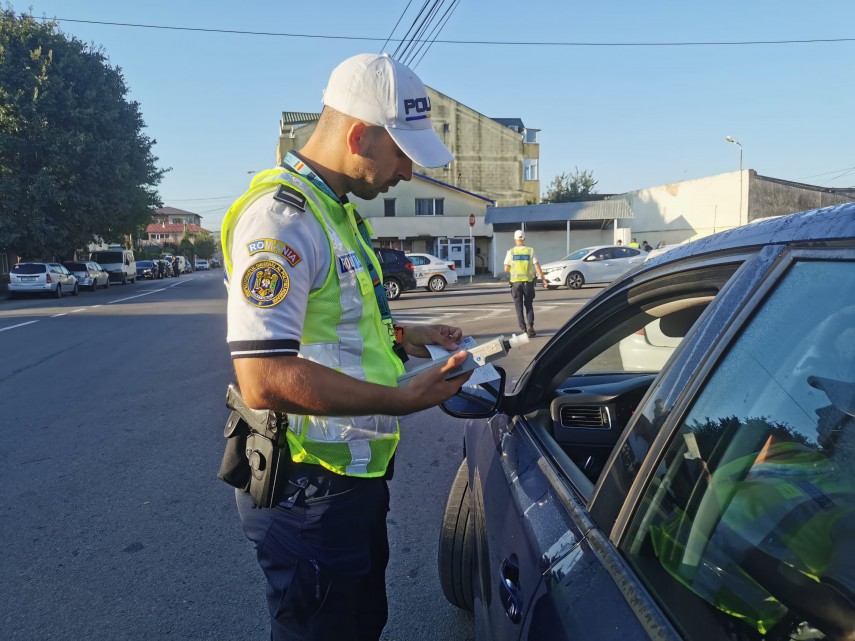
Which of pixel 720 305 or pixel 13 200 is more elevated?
pixel 13 200

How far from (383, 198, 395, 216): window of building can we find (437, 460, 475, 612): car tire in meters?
36.7

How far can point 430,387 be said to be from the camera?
149 cm

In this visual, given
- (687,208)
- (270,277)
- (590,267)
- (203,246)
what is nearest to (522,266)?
(270,277)

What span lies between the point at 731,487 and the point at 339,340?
0.92m

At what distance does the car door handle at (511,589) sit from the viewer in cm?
145

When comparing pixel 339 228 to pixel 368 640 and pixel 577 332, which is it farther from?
pixel 368 640

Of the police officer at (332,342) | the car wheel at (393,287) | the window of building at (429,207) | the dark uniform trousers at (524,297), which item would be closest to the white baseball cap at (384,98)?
the police officer at (332,342)

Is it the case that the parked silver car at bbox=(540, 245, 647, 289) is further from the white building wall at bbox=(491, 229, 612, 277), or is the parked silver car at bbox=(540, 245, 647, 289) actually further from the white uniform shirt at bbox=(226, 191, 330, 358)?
the white uniform shirt at bbox=(226, 191, 330, 358)

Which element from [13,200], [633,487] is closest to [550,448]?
[633,487]

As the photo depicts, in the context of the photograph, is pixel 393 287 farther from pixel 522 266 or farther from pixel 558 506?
pixel 558 506

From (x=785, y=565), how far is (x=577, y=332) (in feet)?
3.71

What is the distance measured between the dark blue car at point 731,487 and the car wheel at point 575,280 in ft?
67.8

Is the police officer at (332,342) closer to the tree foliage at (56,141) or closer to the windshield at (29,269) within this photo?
the windshield at (29,269)

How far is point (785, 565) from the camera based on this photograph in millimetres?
1022
